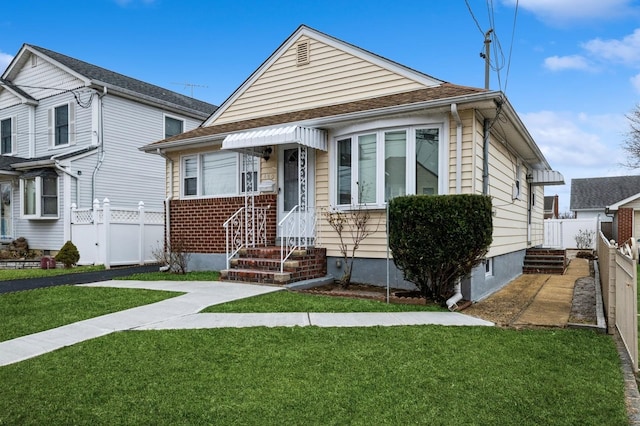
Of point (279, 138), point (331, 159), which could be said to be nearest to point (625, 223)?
point (331, 159)

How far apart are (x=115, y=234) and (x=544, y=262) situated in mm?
13121

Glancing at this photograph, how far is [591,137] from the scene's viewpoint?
36344 millimetres

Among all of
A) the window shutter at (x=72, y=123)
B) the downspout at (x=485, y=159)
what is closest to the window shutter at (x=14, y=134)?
the window shutter at (x=72, y=123)

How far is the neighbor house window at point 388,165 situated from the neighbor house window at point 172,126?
12.1m

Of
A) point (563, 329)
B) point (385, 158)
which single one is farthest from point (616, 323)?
point (385, 158)

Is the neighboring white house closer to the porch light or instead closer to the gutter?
the gutter

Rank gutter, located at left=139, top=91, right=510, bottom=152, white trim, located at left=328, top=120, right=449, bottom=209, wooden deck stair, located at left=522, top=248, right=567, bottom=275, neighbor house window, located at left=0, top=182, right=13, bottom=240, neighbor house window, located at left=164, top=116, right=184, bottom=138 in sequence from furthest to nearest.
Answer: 1. neighbor house window, located at left=164, top=116, right=184, bottom=138
2. neighbor house window, located at left=0, top=182, right=13, bottom=240
3. wooden deck stair, located at left=522, top=248, right=567, bottom=275
4. white trim, located at left=328, top=120, right=449, bottom=209
5. gutter, located at left=139, top=91, right=510, bottom=152

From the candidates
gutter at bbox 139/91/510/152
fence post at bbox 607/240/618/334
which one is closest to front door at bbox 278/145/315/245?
gutter at bbox 139/91/510/152

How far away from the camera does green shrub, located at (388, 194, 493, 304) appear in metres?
6.88

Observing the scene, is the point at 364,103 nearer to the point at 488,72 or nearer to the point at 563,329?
the point at 488,72

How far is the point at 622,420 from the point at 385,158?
6.21 m

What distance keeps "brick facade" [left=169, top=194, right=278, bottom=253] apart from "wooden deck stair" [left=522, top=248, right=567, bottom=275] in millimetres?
8132

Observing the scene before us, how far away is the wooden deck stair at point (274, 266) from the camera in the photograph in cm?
884

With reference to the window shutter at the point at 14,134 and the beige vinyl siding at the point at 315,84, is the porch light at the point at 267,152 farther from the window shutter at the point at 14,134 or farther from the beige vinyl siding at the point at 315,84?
the window shutter at the point at 14,134
